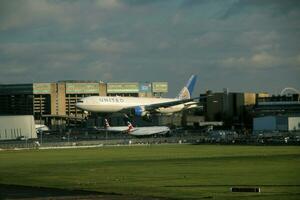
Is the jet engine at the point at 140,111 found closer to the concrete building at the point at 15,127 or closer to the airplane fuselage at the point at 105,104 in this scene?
the airplane fuselage at the point at 105,104

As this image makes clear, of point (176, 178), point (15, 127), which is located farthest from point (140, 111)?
point (176, 178)

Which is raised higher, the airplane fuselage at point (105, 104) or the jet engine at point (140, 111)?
the airplane fuselage at point (105, 104)

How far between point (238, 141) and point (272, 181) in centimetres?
6775

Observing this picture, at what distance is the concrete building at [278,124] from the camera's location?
14896cm

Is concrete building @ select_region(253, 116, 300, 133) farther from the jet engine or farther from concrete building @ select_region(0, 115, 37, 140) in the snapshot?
concrete building @ select_region(0, 115, 37, 140)

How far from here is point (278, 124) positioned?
155375 millimetres

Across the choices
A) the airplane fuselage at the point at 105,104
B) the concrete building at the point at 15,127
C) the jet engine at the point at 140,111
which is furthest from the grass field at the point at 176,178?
the airplane fuselage at the point at 105,104

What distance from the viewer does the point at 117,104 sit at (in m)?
178

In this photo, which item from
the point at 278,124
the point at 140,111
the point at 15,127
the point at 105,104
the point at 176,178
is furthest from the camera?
the point at 105,104

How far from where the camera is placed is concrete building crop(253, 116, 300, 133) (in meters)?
149

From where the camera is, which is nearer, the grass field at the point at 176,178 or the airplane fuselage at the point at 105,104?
the grass field at the point at 176,178

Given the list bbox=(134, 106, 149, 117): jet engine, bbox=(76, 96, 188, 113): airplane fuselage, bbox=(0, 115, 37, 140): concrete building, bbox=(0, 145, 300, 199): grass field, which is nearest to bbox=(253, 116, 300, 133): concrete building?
bbox=(134, 106, 149, 117): jet engine

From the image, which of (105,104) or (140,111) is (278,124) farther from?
(105,104)

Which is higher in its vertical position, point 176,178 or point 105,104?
point 105,104
